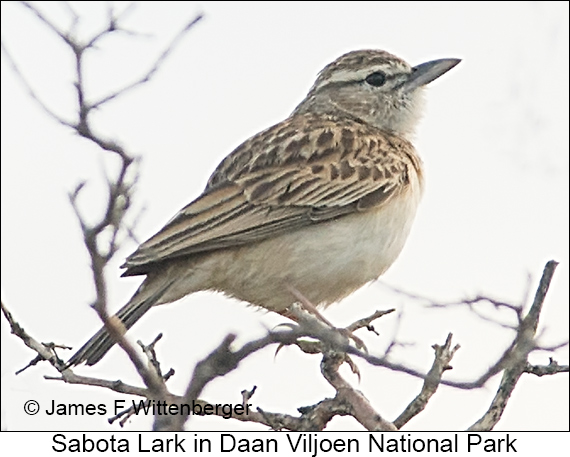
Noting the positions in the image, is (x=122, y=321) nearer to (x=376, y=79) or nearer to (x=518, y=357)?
(x=518, y=357)

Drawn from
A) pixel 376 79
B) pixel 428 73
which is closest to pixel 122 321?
pixel 376 79

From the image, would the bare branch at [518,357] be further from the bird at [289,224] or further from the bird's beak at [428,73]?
the bird's beak at [428,73]

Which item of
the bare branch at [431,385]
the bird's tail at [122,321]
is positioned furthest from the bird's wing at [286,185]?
the bare branch at [431,385]

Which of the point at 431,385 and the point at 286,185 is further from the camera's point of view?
the point at 286,185

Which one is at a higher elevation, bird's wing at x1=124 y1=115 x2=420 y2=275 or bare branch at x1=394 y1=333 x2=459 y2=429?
bird's wing at x1=124 y1=115 x2=420 y2=275

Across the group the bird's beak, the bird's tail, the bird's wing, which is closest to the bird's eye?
the bird's beak

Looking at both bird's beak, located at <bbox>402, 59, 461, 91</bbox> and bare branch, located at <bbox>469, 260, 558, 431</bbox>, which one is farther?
bird's beak, located at <bbox>402, 59, 461, 91</bbox>

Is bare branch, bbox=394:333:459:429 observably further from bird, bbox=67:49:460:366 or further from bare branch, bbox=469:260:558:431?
bird, bbox=67:49:460:366
